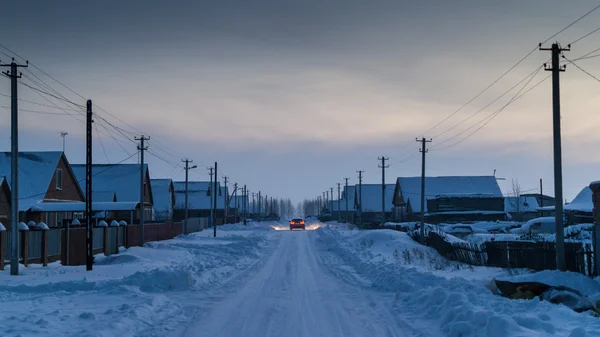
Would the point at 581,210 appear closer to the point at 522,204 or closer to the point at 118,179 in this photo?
the point at 522,204

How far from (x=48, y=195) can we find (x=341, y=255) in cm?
2351

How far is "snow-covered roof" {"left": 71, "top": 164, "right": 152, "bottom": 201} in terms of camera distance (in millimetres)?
62656

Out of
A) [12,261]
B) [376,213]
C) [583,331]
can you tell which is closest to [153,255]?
[12,261]

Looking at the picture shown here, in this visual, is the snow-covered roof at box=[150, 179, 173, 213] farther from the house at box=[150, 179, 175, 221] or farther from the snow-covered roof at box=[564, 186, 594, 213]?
the snow-covered roof at box=[564, 186, 594, 213]

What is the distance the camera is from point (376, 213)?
120125 mm

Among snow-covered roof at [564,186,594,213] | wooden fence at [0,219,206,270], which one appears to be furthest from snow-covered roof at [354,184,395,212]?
wooden fence at [0,219,206,270]

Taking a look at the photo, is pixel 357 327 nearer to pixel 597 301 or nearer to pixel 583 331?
pixel 583 331

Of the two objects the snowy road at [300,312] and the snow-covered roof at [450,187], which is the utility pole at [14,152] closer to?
the snowy road at [300,312]

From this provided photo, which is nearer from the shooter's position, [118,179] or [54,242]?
[54,242]

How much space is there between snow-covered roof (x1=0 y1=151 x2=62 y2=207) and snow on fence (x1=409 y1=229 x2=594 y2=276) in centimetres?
2965

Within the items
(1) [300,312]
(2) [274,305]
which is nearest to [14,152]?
(2) [274,305]

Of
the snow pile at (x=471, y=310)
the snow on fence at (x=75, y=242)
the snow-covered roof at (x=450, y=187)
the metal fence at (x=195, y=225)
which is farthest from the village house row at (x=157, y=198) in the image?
the snow pile at (x=471, y=310)

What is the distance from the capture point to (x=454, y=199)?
7850 cm

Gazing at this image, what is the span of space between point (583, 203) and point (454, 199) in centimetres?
1744
